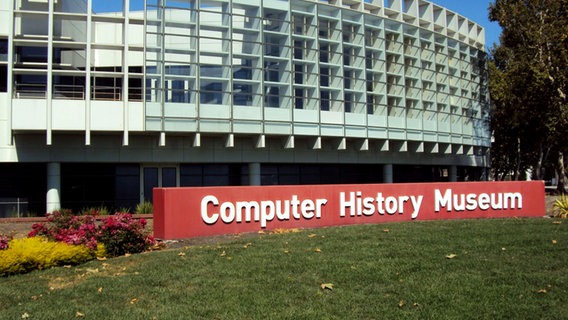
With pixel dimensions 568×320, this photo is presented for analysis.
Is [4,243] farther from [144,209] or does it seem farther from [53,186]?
[53,186]

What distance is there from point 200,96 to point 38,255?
1615cm

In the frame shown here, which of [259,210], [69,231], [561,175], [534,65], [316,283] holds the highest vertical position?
[534,65]

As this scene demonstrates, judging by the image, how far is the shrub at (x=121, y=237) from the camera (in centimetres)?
1070

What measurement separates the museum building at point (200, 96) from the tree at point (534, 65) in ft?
18.2

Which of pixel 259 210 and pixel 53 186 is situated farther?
pixel 53 186

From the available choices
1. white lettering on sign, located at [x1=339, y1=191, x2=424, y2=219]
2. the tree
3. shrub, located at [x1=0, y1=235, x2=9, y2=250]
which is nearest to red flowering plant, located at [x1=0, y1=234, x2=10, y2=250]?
shrub, located at [x1=0, y1=235, x2=9, y2=250]

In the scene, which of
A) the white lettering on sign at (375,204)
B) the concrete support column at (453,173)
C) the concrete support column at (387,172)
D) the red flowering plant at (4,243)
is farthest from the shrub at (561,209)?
the concrete support column at (453,173)

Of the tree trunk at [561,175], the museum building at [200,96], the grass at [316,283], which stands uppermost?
the museum building at [200,96]

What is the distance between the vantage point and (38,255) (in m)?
9.24

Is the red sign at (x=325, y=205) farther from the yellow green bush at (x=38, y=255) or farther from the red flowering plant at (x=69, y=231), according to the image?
the yellow green bush at (x=38, y=255)

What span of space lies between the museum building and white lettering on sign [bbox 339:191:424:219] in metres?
10.6

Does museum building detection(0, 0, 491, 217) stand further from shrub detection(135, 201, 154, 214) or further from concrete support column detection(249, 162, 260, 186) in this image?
shrub detection(135, 201, 154, 214)

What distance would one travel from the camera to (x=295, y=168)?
101 ft

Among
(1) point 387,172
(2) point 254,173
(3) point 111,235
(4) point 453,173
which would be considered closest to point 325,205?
(3) point 111,235
